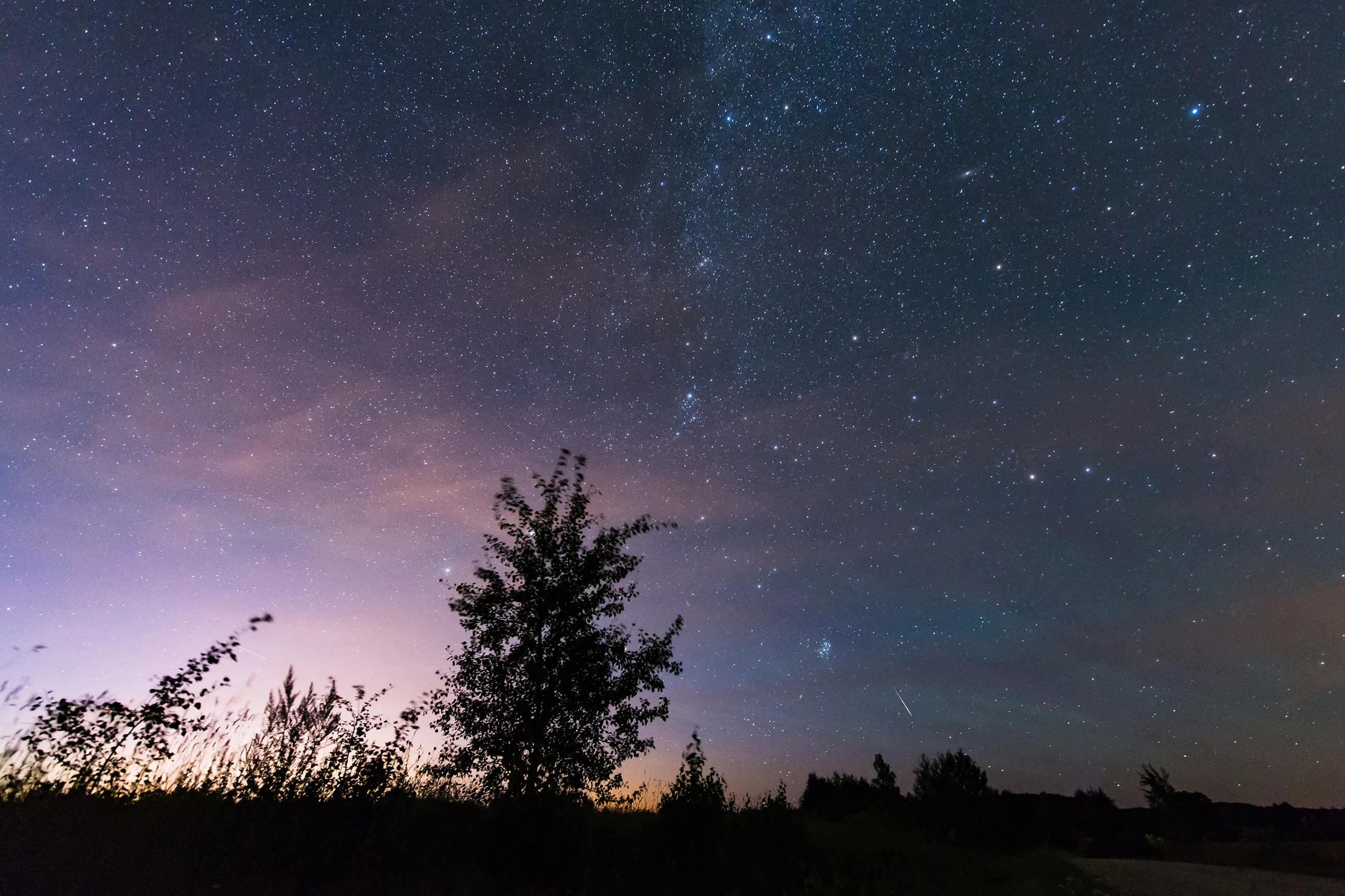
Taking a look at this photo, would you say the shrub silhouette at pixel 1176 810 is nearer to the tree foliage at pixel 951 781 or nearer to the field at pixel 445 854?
the tree foliage at pixel 951 781

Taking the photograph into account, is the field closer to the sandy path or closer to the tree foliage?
the sandy path

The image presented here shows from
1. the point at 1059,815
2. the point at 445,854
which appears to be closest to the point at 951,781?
the point at 1059,815

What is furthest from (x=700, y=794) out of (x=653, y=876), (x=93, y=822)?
(x=93, y=822)

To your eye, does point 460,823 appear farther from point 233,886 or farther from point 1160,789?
point 1160,789

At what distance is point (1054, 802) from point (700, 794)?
37.1m

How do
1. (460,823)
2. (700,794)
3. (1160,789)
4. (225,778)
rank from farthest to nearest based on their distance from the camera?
(1160,789), (700,794), (460,823), (225,778)

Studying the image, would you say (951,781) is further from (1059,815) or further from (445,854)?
(445,854)

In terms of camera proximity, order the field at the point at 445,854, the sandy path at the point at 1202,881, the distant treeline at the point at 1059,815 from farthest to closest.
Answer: the distant treeline at the point at 1059,815 < the sandy path at the point at 1202,881 < the field at the point at 445,854

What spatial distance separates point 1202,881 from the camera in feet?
52.6

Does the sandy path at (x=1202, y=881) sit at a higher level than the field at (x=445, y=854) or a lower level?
lower

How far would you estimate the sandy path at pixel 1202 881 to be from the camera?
1458 centimetres

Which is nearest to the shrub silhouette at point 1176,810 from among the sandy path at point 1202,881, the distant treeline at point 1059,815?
the distant treeline at point 1059,815

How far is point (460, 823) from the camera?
11383mm

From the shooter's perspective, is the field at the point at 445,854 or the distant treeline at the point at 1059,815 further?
the distant treeline at the point at 1059,815
